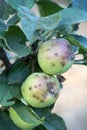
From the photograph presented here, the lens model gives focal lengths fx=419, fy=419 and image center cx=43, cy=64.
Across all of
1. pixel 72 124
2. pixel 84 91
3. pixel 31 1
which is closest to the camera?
pixel 31 1

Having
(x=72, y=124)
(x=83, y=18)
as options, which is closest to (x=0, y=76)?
(x=83, y=18)

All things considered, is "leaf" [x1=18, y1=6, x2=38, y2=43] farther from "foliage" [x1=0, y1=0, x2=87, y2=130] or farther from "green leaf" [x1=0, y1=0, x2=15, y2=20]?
"green leaf" [x1=0, y1=0, x2=15, y2=20]

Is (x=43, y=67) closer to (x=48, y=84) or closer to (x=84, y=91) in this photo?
(x=48, y=84)

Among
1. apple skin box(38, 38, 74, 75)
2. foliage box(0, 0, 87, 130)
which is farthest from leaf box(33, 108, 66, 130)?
apple skin box(38, 38, 74, 75)

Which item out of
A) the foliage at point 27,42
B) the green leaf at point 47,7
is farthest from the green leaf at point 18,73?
the green leaf at point 47,7

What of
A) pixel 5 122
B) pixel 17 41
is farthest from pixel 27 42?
pixel 5 122

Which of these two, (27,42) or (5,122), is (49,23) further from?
(5,122)

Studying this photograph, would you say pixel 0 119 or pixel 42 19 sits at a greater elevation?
pixel 42 19

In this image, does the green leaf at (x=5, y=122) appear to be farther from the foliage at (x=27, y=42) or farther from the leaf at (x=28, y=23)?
the leaf at (x=28, y=23)
